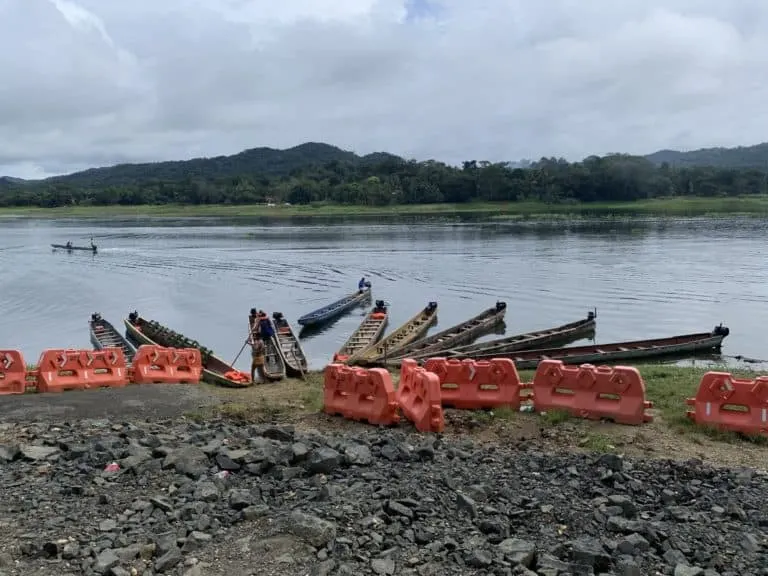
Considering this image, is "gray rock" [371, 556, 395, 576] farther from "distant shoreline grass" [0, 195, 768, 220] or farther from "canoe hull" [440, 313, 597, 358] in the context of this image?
"distant shoreline grass" [0, 195, 768, 220]

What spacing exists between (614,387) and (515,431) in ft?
6.25

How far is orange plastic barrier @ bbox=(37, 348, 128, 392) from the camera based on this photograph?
621 inches

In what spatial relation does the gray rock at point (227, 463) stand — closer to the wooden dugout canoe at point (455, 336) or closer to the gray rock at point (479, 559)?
the gray rock at point (479, 559)

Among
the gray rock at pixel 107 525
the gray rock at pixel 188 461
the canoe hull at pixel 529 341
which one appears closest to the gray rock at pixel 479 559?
the gray rock at pixel 107 525

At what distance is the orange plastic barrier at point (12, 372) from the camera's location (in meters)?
15.6

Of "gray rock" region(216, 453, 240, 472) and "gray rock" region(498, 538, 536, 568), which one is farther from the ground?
"gray rock" region(498, 538, 536, 568)

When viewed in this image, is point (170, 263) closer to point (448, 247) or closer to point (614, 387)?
point (448, 247)

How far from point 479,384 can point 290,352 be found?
421 inches

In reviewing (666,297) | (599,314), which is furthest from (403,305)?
(666,297)

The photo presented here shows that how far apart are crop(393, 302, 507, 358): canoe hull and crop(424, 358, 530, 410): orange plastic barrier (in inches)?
377

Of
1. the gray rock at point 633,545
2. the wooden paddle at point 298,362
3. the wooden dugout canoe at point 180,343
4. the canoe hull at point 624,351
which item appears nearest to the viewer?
the gray rock at point 633,545

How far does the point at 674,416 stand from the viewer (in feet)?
40.1

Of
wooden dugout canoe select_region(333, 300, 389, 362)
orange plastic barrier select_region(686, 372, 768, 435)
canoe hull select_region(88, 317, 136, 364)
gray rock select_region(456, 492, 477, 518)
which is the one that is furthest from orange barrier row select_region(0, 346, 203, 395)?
orange plastic barrier select_region(686, 372, 768, 435)

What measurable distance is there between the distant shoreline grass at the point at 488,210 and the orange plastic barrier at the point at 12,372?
337 ft
